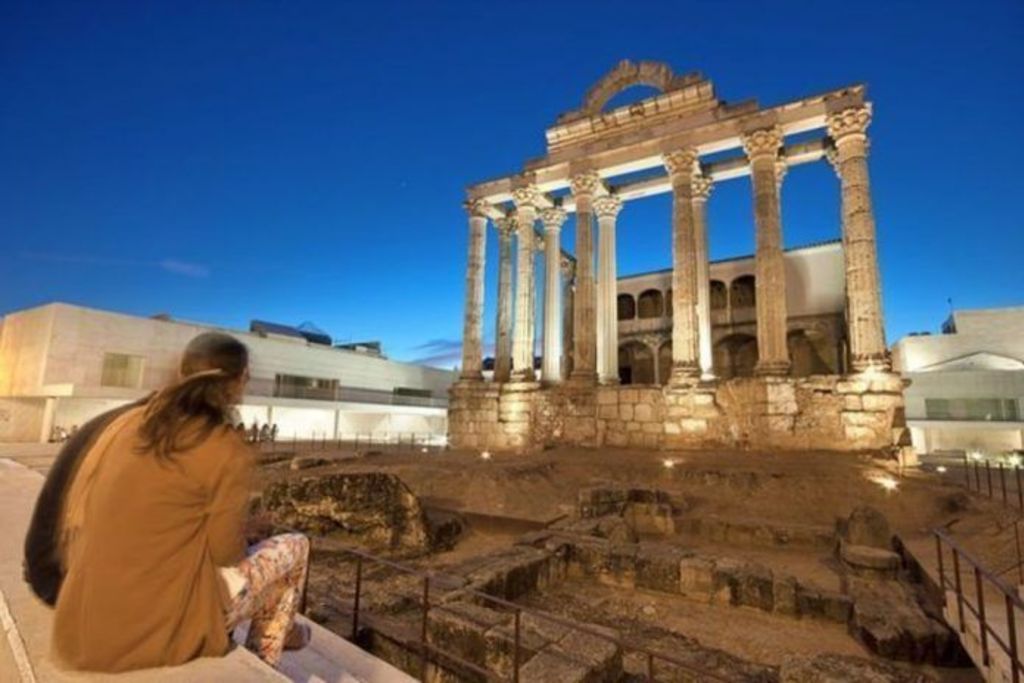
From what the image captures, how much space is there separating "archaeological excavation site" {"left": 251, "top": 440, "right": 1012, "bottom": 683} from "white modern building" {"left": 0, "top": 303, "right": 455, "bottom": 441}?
12.0 meters

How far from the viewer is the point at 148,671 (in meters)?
1.86

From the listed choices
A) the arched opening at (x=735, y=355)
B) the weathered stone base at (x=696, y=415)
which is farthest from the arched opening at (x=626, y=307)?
the weathered stone base at (x=696, y=415)

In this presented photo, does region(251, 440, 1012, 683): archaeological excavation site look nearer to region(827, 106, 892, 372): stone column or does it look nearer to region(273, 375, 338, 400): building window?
region(827, 106, 892, 372): stone column

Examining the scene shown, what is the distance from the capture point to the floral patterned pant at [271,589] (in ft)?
7.56

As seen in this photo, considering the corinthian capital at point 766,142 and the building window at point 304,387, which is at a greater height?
the corinthian capital at point 766,142

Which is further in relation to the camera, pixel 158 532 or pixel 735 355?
pixel 735 355

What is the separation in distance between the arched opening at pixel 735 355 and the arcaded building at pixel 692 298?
67 mm

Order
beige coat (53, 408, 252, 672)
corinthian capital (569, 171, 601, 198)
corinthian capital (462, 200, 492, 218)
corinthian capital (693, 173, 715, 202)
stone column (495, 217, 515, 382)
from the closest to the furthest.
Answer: beige coat (53, 408, 252, 672) → corinthian capital (693, 173, 715, 202) → corinthian capital (569, 171, 601, 198) → stone column (495, 217, 515, 382) → corinthian capital (462, 200, 492, 218)

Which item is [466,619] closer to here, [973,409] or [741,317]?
[741,317]

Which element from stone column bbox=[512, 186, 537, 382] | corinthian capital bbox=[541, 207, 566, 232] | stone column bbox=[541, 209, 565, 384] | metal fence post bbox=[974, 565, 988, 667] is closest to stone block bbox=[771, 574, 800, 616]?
metal fence post bbox=[974, 565, 988, 667]

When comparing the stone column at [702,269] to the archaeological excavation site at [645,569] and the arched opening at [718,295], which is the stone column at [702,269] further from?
the arched opening at [718,295]

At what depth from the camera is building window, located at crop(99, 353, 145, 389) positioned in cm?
2545

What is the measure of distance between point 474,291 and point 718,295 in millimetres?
15151

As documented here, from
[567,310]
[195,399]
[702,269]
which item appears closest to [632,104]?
[702,269]
